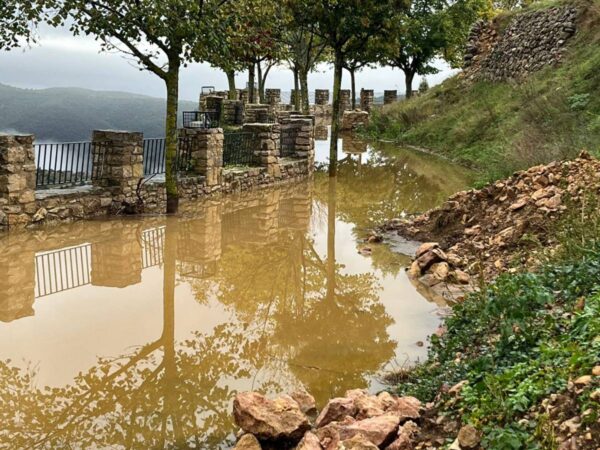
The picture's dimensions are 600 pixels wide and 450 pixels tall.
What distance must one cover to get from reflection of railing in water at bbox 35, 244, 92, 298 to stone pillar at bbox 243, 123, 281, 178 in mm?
8525

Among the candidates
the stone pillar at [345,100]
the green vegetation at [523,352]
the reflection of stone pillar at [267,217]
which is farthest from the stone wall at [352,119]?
the green vegetation at [523,352]

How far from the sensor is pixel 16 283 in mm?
9336

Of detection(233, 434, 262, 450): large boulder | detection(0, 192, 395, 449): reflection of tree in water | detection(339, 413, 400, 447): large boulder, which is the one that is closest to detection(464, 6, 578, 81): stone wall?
detection(0, 192, 395, 449): reflection of tree in water

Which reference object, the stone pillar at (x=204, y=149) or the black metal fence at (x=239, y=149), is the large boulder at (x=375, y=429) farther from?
the black metal fence at (x=239, y=149)

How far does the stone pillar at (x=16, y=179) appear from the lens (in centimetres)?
1204

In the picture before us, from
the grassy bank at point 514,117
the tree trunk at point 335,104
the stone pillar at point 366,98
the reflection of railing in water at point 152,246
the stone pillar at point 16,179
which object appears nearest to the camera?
the reflection of railing in water at point 152,246

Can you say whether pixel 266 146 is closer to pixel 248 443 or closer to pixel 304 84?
pixel 304 84

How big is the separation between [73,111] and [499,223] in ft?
79.7

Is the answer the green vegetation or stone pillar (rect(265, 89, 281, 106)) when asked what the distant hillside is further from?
the green vegetation

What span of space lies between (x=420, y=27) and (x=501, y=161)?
29.9m

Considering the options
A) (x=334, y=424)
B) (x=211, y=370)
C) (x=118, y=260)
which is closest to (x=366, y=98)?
(x=118, y=260)

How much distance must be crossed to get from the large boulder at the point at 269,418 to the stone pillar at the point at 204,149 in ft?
40.1

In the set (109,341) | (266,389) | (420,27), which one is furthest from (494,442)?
(420,27)

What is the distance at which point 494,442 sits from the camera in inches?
161
